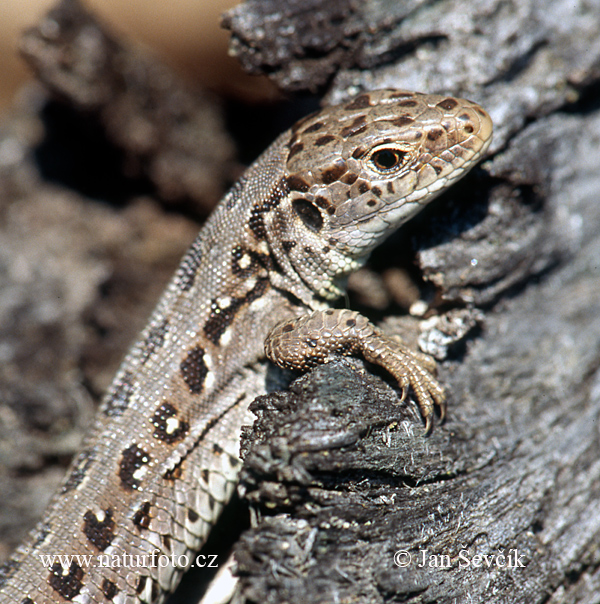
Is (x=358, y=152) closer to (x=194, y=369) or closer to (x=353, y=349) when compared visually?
(x=353, y=349)

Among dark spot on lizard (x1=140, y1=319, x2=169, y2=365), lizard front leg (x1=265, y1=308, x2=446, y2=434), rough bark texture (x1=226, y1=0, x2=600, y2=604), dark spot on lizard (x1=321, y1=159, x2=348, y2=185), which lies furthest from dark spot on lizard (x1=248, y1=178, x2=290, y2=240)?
rough bark texture (x1=226, y1=0, x2=600, y2=604)

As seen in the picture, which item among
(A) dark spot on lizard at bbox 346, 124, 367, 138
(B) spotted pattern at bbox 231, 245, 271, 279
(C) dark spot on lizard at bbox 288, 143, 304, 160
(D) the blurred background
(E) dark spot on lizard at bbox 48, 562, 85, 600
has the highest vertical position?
(D) the blurred background

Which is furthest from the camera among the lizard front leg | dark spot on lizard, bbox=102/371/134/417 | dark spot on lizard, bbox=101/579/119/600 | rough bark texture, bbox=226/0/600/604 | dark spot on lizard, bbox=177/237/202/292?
dark spot on lizard, bbox=177/237/202/292

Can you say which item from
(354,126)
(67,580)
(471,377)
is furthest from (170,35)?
(67,580)

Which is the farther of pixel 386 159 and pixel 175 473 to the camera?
pixel 175 473

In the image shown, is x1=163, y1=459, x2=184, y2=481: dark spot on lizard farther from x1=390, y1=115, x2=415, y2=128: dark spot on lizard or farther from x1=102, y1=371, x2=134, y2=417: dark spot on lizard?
x1=390, y1=115, x2=415, y2=128: dark spot on lizard

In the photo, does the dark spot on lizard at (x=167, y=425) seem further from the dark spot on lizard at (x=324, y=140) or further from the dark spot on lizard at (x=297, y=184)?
the dark spot on lizard at (x=324, y=140)

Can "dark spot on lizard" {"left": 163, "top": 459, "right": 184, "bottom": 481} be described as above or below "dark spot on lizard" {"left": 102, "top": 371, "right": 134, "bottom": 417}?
below

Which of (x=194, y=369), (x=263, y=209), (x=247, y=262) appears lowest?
(x=194, y=369)
